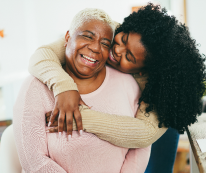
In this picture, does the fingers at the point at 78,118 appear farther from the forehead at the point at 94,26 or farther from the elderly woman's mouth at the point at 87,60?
the forehead at the point at 94,26

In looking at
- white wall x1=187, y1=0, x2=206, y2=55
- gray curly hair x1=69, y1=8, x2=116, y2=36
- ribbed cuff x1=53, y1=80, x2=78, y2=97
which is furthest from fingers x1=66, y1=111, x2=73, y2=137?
white wall x1=187, y1=0, x2=206, y2=55

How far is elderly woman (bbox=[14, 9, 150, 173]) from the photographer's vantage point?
3.21 feet

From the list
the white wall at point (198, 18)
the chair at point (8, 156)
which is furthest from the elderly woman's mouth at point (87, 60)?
the white wall at point (198, 18)

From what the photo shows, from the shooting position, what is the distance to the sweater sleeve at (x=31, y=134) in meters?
0.96

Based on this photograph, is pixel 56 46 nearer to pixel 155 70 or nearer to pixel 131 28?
pixel 131 28

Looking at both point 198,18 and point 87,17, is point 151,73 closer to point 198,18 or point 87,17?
point 87,17

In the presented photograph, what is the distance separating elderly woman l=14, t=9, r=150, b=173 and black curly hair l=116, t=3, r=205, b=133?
159 mm

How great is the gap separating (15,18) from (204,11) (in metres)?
3.03

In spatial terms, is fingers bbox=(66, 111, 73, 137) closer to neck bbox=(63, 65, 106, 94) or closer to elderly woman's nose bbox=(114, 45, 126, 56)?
neck bbox=(63, 65, 106, 94)

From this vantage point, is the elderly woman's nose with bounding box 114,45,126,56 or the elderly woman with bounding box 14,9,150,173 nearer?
the elderly woman with bounding box 14,9,150,173

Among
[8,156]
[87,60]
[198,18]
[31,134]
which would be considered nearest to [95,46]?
[87,60]

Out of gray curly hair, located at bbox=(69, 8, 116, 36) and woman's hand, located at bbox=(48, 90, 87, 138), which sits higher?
gray curly hair, located at bbox=(69, 8, 116, 36)

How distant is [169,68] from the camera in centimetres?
111

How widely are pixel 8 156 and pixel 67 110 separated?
0.50 metres
